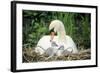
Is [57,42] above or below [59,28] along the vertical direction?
below

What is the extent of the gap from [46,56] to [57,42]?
14 centimetres

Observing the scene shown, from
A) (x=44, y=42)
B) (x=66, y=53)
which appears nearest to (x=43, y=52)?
(x=44, y=42)

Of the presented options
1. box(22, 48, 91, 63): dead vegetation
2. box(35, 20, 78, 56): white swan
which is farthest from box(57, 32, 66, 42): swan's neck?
box(22, 48, 91, 63): dead vegetation

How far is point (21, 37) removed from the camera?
5.02 ft

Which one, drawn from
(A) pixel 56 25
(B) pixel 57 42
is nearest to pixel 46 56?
(B) pixel 57 42

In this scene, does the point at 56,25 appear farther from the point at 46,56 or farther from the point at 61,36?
the point at 46,56

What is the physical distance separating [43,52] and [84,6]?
0.48 meters

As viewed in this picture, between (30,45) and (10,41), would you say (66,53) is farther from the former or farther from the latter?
(10,41)

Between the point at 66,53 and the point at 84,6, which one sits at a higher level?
the point at 84,6

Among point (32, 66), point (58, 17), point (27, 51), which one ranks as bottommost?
point (32, 66)

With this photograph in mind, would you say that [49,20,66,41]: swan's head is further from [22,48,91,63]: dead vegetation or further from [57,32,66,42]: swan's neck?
[22,48,91,63]: dead vegetation

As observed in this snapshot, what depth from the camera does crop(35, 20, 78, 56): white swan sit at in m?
1.61

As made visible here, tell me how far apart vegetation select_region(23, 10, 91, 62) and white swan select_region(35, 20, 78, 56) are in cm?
3

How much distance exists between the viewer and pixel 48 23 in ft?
5.32
